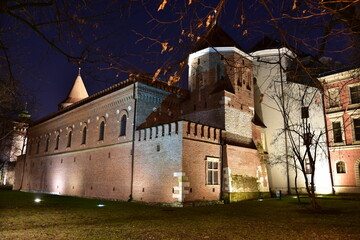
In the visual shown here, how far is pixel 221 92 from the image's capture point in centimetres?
2172

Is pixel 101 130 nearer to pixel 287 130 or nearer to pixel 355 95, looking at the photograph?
pixel 287 130

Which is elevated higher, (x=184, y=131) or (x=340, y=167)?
(x=184, y=131)

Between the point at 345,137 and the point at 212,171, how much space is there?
14.4 m

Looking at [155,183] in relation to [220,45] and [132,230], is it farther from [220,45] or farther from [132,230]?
[220,45]

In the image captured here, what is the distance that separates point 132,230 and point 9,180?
63.3 metres

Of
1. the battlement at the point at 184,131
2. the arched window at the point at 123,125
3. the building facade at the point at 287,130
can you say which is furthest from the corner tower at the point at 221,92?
the arched window at the point at 123,125

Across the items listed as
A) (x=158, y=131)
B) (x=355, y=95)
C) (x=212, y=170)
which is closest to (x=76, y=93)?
(x=158, y=131)

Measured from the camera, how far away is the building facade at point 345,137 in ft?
80.8

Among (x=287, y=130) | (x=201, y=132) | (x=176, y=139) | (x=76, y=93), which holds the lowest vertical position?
(x=176, y=139)

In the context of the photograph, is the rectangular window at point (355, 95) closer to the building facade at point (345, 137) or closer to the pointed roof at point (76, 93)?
the building facade at point (345, 137)

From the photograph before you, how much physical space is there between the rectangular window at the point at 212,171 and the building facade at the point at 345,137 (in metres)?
11.2

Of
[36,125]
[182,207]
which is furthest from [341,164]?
[36,125]

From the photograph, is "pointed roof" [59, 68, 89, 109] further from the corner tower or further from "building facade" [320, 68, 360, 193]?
"building facade" [320, 68, 360, 193]

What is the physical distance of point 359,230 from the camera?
8.75m
